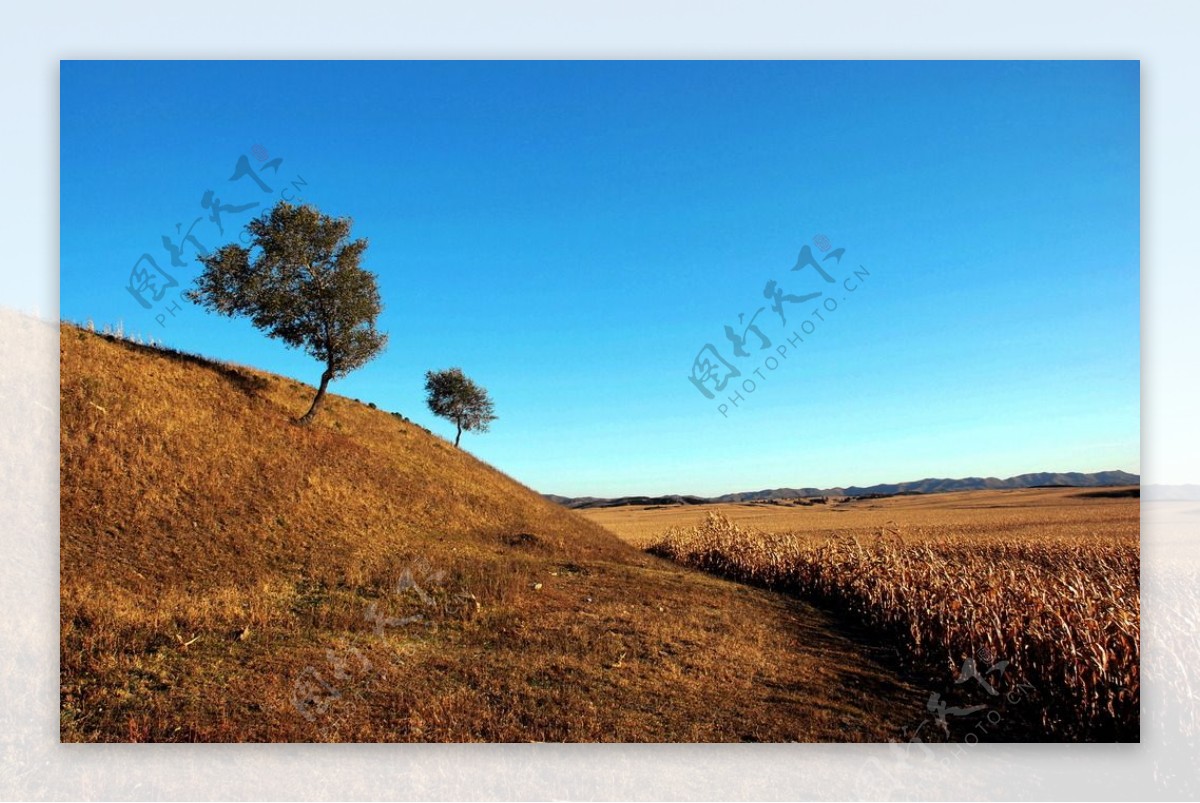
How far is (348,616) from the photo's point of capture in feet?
44.3

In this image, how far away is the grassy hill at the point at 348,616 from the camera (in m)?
9.51

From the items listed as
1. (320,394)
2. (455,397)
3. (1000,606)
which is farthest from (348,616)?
(455,397)

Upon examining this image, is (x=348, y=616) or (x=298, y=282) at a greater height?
(x=298, y=282)

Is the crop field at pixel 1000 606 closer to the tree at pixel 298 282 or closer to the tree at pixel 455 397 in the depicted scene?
the tree at pixel 298 282

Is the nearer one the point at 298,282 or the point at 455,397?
the point at 298,282

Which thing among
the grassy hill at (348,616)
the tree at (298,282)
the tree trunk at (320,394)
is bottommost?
the grassy hill at (348,616)

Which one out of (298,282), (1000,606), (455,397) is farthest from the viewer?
(455,397)

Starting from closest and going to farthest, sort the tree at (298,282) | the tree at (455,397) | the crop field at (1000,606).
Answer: the crop field at (1000,606)
the tree at (298,282)
the tree at (455,397)

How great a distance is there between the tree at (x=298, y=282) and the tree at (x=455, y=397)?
101 feet

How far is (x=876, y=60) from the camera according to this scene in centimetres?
1173

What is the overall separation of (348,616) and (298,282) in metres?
18.4

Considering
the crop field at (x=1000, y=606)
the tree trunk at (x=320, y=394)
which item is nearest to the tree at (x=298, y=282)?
the tree trunk at (x=320, y=394)

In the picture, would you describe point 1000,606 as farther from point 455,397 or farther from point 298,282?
point 455,397

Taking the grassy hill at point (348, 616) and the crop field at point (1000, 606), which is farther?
the crop field at point (1000, 606)
